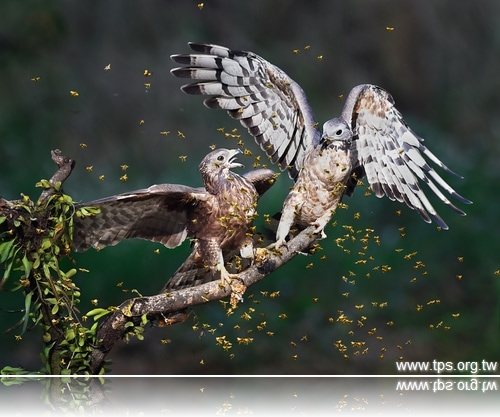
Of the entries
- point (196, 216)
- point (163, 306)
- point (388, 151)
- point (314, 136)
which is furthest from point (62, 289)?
point (388, 151)

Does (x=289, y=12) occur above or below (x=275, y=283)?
above

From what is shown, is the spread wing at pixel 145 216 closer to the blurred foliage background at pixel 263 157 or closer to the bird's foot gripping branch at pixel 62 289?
the bird's foot gripping branch at pixel 62 289

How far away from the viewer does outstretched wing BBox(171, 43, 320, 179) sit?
14.6ft

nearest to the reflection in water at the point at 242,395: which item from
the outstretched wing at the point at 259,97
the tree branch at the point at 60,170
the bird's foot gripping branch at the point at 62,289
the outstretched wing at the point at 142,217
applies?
the bird's foot gripping branch at the point at 62,289

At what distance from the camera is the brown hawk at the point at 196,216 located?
14.1 feet

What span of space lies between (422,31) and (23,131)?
83.2 inches

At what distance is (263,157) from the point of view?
4754mm

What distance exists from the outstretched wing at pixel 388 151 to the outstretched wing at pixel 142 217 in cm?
85

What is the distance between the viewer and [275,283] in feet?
15.9

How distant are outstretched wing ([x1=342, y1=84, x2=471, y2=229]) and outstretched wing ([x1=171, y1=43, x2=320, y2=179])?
0.82 ft

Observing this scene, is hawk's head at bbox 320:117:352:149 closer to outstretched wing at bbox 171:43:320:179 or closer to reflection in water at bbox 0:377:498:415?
outstretched wing at bbox 171:43:320:179

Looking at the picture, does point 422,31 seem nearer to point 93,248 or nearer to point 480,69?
point 480,69

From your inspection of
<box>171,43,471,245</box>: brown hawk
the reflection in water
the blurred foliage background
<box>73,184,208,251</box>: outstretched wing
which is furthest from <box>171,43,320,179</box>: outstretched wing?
the reflection in water

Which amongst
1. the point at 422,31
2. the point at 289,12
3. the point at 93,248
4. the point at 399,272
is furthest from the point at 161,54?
the point at 399,272
